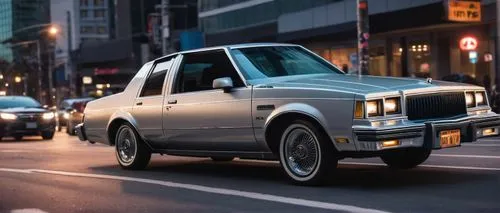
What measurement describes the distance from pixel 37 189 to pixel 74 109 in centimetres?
1775

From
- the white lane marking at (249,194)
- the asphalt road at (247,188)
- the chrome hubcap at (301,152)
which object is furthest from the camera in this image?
the chrome hubcap at (301,152)

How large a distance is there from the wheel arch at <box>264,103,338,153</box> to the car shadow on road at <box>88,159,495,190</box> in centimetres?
60

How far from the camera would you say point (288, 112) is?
782 cm

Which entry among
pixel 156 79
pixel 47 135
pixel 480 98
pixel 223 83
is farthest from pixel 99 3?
pixel 480 98

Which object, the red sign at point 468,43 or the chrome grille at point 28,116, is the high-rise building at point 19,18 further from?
the chrome grille at point 28,116

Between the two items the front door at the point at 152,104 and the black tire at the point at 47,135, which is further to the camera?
the black tire at the point at 47,135

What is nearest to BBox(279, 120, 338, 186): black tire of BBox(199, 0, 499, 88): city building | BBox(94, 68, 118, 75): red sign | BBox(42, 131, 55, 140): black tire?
BBox(42, 131, 55, 140): black tire

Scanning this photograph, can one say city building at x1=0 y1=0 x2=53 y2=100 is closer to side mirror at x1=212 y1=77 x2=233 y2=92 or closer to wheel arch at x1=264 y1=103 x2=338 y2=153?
side mirror at x1=212 y1=77 x2=233 y2=92

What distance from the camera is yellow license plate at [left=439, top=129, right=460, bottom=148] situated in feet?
24.5

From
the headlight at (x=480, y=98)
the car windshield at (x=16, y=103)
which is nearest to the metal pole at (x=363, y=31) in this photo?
the car windshield at (x=16, y=103)

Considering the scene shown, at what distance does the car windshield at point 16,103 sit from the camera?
22.3m

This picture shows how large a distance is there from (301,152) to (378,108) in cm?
108

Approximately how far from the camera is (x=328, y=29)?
35.0 m

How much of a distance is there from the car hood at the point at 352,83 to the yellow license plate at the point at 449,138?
0.53 m
